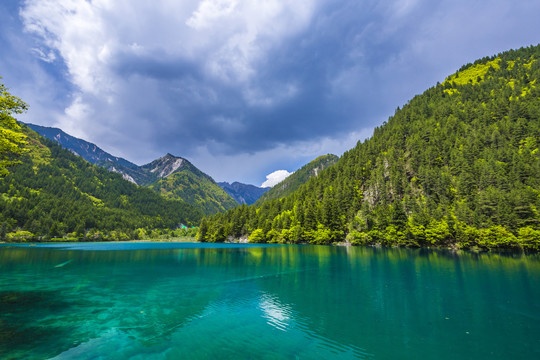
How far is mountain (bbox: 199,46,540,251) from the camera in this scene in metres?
77.8

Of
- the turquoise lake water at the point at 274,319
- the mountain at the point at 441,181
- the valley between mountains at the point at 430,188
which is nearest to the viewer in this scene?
the turquoise lake water at the point at 274,319

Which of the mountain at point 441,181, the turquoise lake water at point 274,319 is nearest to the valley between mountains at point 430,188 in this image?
the mountain at point 441,181

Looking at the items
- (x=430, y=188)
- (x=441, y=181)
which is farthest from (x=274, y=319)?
(x=430, y=188)

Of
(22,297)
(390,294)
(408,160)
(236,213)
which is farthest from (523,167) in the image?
(236,213)

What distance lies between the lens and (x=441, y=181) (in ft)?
344

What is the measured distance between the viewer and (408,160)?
5285 inches

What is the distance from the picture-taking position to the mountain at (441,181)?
7781cm

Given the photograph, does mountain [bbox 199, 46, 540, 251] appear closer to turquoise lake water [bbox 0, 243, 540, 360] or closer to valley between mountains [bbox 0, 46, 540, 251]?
valley between mountains [bbox 0, 46, 540, 251]

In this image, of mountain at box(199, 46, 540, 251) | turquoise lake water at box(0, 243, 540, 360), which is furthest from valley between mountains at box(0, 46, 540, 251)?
turquoise lake water at box(0, 243, 540, 360)

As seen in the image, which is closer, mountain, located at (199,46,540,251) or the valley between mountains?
mountain, located at (199,46,540,251)

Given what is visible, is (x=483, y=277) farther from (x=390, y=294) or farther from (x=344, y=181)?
(x=344, y=181)

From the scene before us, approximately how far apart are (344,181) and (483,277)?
119 meters

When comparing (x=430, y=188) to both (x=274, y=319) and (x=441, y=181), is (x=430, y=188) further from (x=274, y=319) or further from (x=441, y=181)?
(x=274, y=319)

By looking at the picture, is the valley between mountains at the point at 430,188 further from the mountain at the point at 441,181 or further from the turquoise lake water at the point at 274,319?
the turquoise lake water at the point at 274,319
